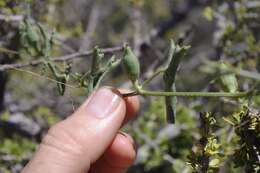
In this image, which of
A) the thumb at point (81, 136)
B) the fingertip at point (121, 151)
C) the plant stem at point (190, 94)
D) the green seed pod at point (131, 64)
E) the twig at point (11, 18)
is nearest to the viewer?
the plant stem at point (190, 94)

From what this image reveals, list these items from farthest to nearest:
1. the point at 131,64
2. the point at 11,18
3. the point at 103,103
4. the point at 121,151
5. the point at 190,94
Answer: the point at 11,18, the point at 121,151, the point at 103,103, the point at 131,64, the point at 190,94

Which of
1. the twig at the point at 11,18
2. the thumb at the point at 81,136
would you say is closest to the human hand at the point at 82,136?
the thumb at the point at 81,136

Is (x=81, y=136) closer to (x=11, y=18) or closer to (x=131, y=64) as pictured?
(x=131, y=64)

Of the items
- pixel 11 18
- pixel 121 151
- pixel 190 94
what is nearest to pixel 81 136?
pixel 121 151

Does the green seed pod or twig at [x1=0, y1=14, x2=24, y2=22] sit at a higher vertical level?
twig at [x1=0, y1=14, x2=24, y2=22]

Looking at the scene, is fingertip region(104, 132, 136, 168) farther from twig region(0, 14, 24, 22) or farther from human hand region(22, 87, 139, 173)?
twig region(0, 14, 24, 22)

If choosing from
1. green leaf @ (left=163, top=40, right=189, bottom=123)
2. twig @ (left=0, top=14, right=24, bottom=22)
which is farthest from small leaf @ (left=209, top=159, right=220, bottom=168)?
twig @ (left=0, top=14, right=24, bottom=22)

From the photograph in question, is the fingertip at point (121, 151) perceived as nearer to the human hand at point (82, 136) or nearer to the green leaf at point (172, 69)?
the human hand at point (82, 136)

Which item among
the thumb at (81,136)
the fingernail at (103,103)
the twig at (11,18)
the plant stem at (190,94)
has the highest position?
the twig at (11,18)

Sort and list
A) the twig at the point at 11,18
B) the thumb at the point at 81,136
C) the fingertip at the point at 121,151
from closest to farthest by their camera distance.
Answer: the thumb at the point at 81,136 → the fingertip at the point at 121,151 → the twig at the point at 11,18
